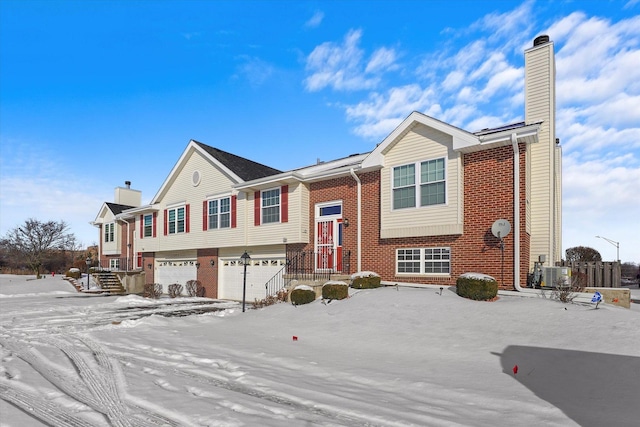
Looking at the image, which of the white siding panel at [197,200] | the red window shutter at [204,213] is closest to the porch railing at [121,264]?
the white siding panel at [197,200]

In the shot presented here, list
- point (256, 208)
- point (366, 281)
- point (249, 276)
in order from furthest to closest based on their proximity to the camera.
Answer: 1. point (249, 276)
2. point (256, 208)
3. point (366, 281)

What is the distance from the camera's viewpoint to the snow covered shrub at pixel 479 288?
10664mm

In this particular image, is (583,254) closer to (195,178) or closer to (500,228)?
(500,228)

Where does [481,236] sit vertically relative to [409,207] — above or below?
below

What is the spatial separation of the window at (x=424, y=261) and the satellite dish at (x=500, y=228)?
70.4 inches

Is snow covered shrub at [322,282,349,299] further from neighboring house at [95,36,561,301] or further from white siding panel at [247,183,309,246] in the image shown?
white siding panel at [247,183,309,246]

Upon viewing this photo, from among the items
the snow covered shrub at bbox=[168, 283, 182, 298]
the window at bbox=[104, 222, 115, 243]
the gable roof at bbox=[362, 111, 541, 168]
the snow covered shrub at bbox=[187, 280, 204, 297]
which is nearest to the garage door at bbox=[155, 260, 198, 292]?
the snow covered shrub at bbox=[187, 280, 204, 297]

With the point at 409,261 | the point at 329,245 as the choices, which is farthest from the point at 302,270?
the point at 409,261

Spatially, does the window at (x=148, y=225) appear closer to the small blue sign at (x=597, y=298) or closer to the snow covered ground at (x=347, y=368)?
the snow covered ground at (x=347, y=368)

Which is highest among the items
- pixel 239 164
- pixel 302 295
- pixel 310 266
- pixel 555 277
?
pixel 239 164

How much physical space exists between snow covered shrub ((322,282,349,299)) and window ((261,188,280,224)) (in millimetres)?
6381

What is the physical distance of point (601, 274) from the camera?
11820 millimetres

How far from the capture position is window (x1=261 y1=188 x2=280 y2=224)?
60.9 ft

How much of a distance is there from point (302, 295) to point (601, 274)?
9.77 metres
